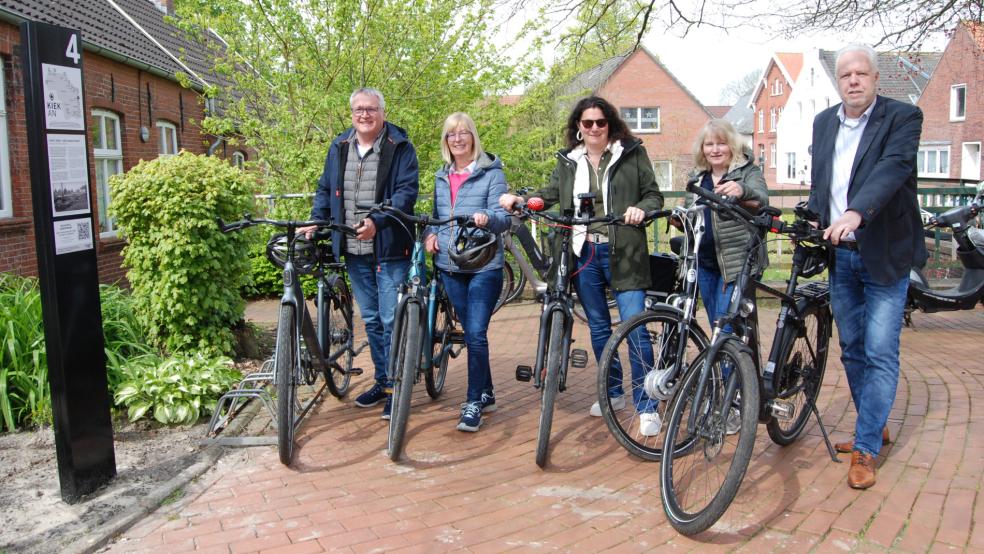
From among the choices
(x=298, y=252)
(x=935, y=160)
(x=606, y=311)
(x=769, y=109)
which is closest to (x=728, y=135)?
(x=606, y=311)

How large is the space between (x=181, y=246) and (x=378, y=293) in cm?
162

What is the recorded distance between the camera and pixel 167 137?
53.0ft

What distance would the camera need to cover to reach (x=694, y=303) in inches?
166

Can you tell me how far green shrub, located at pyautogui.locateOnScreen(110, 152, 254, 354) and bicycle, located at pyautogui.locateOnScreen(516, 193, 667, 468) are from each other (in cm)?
264

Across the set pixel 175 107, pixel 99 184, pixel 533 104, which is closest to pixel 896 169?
pixel 533 104

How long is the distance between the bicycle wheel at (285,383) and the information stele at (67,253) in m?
0.82

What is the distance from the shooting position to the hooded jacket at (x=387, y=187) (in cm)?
500

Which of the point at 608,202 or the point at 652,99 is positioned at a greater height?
the point at 652,99

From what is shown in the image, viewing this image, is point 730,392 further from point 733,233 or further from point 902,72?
point 902,72

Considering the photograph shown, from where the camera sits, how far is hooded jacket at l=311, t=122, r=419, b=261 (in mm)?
5000

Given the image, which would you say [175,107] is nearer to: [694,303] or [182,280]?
[182,280]

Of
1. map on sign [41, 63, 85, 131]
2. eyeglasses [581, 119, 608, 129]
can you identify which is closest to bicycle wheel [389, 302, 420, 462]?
eyeglasses [581, 119, 608, 129]

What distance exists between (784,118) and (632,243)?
5909 centimetres

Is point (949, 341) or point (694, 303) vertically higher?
point (694, 303)
